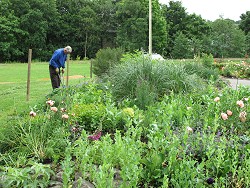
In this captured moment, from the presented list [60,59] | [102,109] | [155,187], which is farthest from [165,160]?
[60,59]

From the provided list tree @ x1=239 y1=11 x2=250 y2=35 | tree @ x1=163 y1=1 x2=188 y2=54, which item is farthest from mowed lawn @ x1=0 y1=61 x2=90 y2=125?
tree @ x1=239 y1=11 x2=250 y2=35

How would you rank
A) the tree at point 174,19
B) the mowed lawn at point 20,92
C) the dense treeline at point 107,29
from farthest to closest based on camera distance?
the tree at point 174,19, the dense treeline at point 107,29, the mowed lawn at point 20,92

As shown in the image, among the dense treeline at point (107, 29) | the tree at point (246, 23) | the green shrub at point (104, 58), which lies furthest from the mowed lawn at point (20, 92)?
the tree at point (246, 23)

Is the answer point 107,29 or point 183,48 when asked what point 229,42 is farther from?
point 107,29

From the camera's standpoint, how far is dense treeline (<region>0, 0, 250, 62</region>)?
37.9m

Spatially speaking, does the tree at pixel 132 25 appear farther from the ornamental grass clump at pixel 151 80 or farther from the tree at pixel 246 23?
the ornamental grass clump at pixel 151 80

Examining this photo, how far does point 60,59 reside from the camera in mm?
8469

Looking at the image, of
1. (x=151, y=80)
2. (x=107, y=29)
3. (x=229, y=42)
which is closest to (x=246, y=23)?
(x=229, y=42)

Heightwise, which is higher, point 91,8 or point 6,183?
point 91,8

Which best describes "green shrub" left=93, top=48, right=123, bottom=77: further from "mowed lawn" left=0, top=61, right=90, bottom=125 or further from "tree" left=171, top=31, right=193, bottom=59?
"tree" left=171, top=31, right=193, bottom=59

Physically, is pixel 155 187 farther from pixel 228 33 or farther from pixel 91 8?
pixel 91 8

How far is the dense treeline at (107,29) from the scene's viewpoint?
3794 cm

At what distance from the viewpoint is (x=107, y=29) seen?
46031mm

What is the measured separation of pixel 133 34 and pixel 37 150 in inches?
1564
